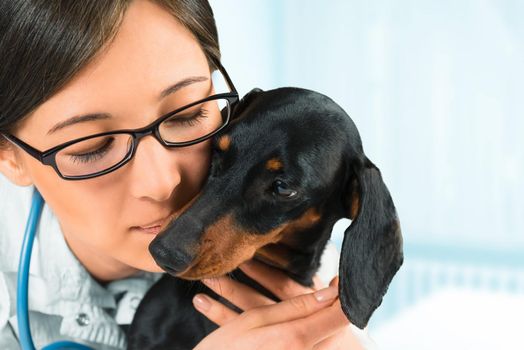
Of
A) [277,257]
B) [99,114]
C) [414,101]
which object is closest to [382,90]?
[414,101]

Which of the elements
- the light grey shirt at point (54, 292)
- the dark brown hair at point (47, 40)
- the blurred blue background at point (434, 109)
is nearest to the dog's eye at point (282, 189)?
the dark brown hair at point (47, 40)

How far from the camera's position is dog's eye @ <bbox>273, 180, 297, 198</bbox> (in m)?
1.14

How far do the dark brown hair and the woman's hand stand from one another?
1.54 ft

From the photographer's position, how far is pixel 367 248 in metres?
1.19

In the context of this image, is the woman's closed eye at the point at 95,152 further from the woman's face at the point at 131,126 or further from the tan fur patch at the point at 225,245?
the tan fur patch at the point at 225,245

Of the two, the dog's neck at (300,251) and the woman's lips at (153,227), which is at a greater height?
the woman's lips at (153,227)

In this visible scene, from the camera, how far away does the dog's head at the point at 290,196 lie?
1114 mm

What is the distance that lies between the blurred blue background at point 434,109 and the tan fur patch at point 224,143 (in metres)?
1.95

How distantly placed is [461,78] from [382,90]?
41 cm

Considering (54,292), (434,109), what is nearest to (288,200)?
(54,292)

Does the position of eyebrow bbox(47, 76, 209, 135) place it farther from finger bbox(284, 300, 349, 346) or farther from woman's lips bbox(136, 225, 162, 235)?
finger bbox(284, 300, 349, 346)

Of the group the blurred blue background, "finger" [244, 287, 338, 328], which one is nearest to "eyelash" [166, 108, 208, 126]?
"finger" [244, 287, 338, 328]

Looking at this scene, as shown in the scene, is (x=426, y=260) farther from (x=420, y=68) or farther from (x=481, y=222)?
(x=420, y=68)

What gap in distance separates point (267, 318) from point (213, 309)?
0.10 meters
